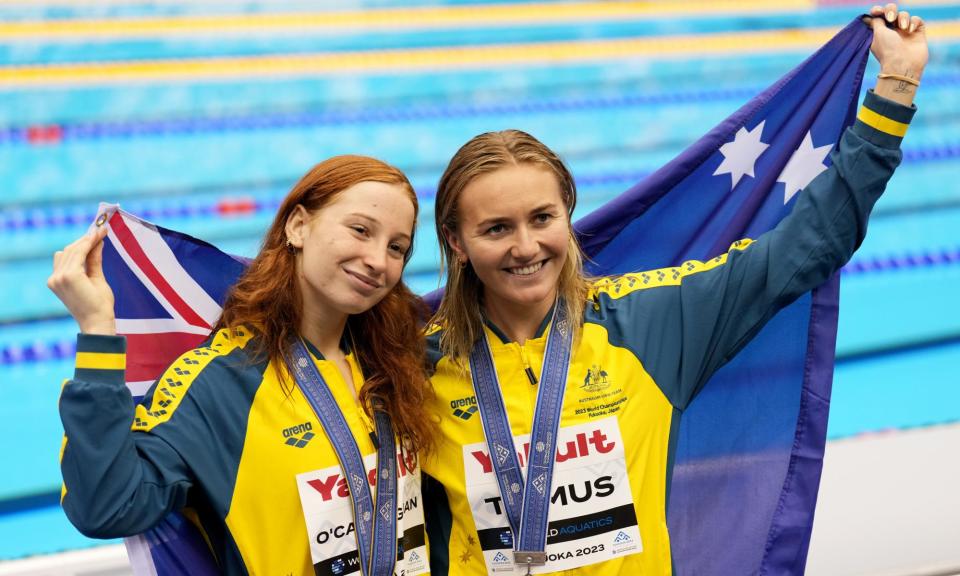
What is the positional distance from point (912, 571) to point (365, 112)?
5.28 meters

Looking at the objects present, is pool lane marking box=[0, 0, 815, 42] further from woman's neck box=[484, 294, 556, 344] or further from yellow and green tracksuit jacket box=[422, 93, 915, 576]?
yellow and green tracksuit jacket box=[422, 93, 915, 576]

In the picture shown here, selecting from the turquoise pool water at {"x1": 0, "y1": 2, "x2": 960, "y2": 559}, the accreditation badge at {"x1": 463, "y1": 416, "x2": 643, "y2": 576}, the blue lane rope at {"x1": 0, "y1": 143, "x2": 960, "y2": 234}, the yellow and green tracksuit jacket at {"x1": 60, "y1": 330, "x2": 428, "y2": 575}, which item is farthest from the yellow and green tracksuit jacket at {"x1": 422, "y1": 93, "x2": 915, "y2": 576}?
the blue lane rope at {"x1": 0, "y1": 143, "x2": 960, "y2": 234}

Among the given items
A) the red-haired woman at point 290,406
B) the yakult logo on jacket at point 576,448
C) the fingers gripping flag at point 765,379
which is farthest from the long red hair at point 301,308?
the fingers gripping flag at point 765,379

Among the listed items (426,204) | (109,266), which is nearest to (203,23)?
(426,204)

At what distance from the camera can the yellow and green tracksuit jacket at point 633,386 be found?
1944 millimetres

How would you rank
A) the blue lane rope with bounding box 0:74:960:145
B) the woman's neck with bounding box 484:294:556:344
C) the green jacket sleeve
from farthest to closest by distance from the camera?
the blue lane rope with bounding box 0:74:960:145
the woman's neck with bounding box 484:294:556:344
the green jacket sleeve

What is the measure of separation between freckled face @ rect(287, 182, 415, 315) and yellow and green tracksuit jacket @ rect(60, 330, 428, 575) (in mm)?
157

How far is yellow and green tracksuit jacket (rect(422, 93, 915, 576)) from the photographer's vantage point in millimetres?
1944

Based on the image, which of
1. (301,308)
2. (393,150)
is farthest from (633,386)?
(393,150)

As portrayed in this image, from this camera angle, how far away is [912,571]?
270cm

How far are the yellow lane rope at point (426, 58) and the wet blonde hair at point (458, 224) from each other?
586cm

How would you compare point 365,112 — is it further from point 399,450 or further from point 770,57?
point 399,450

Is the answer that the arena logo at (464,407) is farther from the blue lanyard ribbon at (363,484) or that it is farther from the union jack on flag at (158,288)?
the union jack on flag at (158,288)

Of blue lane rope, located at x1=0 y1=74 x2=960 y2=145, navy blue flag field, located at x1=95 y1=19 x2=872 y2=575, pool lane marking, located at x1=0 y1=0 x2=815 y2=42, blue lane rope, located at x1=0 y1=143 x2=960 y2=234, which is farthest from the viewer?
→ pool lane marking, located at x1=0 y1=0 x2=815 y2=42
